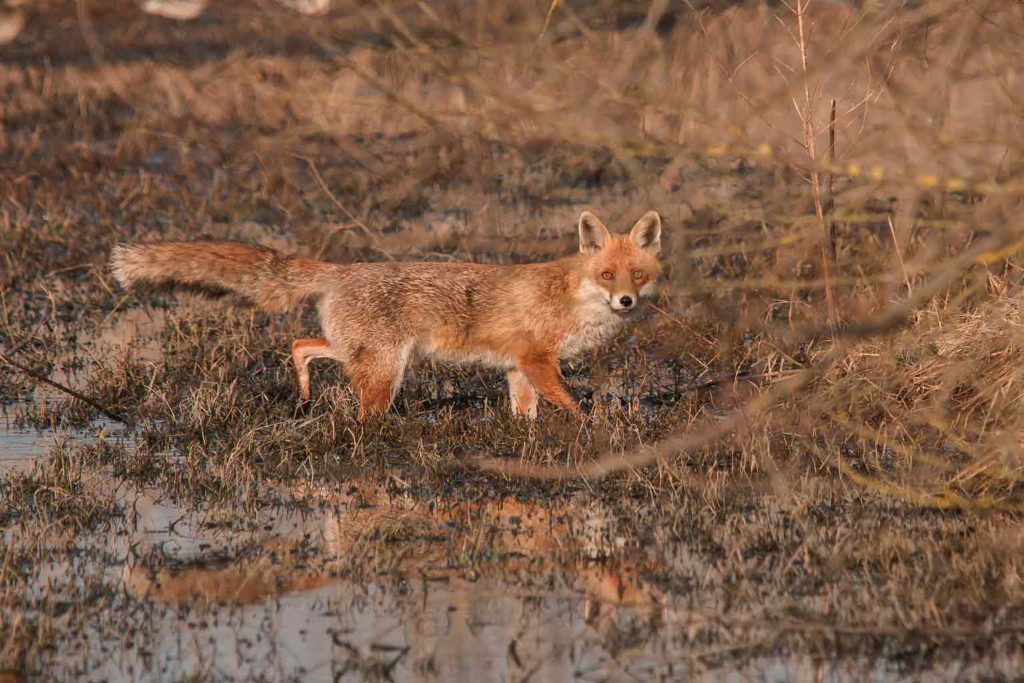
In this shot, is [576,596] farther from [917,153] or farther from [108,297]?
[108,297]

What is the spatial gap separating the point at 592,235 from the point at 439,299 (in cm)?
102

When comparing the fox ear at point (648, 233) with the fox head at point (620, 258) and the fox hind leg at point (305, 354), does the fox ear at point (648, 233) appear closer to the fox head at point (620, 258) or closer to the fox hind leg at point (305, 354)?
the fox head at point (620, 258)

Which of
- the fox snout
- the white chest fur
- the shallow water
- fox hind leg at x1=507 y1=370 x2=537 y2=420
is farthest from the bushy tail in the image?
the shallow water

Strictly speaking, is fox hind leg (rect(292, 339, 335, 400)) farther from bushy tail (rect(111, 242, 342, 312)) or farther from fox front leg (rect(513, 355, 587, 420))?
fox front leg (rect(513, 355, 587, 420))

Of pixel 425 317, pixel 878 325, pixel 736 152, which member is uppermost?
pixel 736 152

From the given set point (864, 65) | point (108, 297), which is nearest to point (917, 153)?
point (864, 65)

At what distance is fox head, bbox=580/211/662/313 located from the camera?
8406 mm

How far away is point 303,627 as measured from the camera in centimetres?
495

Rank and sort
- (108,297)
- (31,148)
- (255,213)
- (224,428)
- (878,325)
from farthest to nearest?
(31,148) → (255,213) → (108,297) → (224,428) → (878,325)

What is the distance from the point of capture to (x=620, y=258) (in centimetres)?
862

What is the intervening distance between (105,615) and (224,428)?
3.10 metres

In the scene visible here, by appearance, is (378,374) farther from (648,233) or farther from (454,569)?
(454,569)

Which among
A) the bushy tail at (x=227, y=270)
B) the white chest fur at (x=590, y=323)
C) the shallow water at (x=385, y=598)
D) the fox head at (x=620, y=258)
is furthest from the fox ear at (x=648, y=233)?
the shallow water at (x=385, y=598)

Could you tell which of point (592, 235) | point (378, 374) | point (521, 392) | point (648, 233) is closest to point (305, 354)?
point (378, 374)
